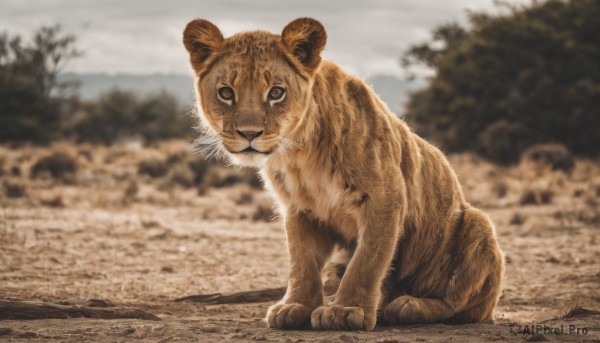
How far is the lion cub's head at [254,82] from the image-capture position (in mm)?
5328

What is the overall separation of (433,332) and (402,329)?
0.25 metres

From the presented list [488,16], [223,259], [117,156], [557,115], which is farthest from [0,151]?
[488,16]

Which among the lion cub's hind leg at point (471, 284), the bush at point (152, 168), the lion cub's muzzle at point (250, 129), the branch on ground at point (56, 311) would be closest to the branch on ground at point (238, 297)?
the branch on ground at point (56, 311)

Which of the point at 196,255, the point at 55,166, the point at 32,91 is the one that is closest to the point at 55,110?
the point at 32,91

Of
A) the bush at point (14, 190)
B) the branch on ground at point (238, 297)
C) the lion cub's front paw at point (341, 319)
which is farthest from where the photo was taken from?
the bush at point (14, 190)

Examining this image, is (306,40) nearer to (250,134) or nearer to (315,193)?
(250,134)

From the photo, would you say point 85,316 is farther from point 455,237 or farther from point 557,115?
point 557,115

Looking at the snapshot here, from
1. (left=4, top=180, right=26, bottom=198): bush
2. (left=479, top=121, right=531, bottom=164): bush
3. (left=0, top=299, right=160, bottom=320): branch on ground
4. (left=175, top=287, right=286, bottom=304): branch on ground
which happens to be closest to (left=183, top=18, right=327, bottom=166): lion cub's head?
(left=0, top=299, right=160, bottom=320): branch on ground

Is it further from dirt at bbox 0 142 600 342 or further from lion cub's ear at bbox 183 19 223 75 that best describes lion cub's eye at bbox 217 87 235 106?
dirt at bbox 0 142 600 342

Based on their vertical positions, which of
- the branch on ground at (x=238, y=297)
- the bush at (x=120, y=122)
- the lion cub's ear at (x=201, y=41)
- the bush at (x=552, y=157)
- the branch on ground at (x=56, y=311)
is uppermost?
the bush at (x=120, y=122)

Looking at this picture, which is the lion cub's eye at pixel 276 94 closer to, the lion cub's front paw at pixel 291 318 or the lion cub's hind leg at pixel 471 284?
the lion cub's front paw at pixel 291 318

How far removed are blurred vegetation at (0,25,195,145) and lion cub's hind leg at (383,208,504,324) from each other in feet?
92.8

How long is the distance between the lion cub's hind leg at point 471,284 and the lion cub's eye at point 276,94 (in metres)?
1.74

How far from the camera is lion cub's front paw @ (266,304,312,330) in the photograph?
223 inches
